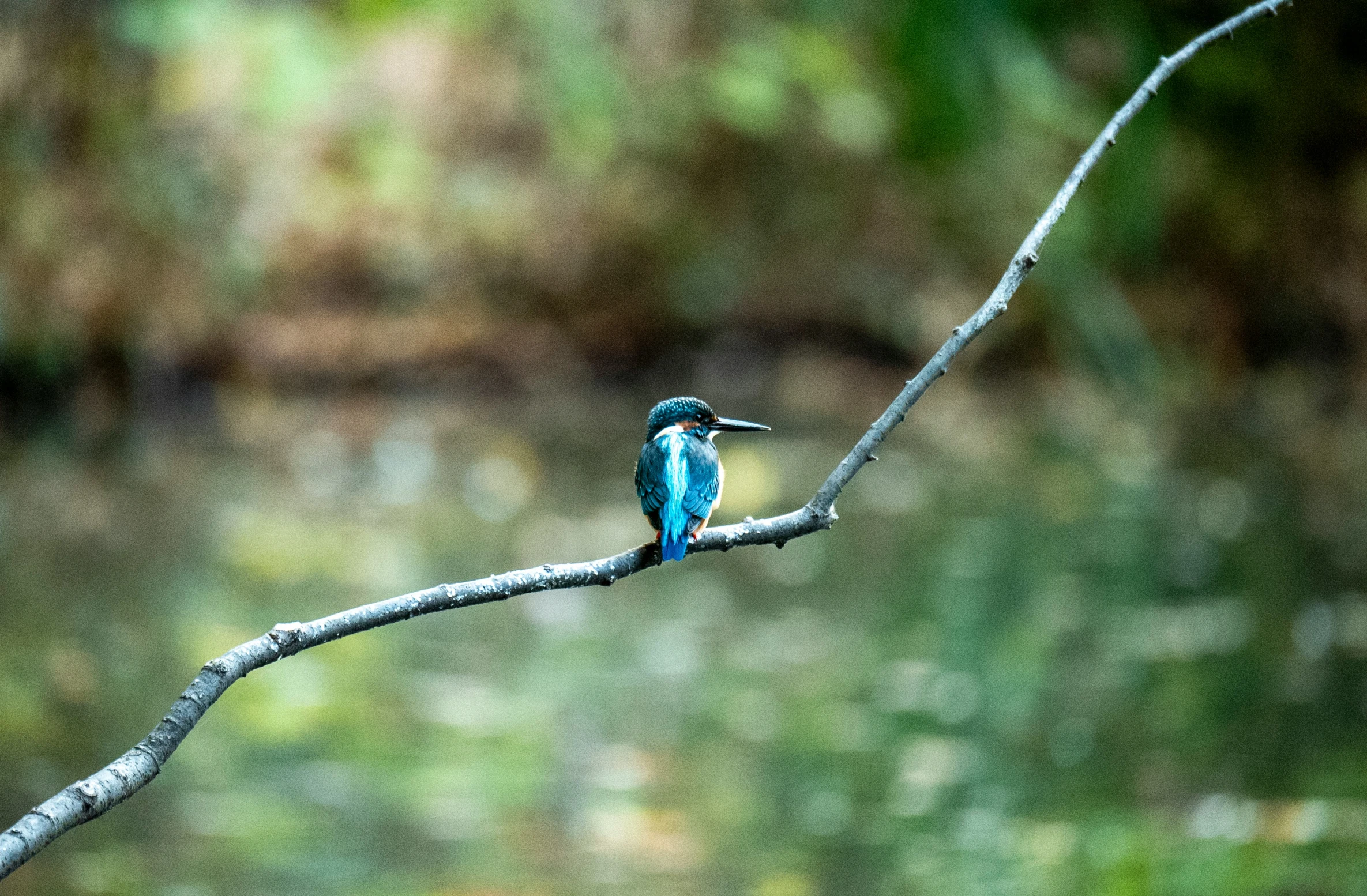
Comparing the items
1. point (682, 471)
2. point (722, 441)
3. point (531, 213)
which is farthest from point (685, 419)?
point (531, 213)

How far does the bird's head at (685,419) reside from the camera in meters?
1.05

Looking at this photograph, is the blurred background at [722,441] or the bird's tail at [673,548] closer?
the bird's tail at [673,548]

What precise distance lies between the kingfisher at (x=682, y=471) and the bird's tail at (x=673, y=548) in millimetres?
21

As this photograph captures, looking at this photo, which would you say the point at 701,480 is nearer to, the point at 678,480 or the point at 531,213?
the point at 678,480

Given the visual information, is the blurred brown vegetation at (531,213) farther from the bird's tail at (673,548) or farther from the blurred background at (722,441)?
the bird's tail at (673,548)

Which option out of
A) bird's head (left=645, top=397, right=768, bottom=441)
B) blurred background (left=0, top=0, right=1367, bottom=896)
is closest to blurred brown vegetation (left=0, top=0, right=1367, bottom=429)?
blurred background (left=0, top=0, right=1367, bottom=896)

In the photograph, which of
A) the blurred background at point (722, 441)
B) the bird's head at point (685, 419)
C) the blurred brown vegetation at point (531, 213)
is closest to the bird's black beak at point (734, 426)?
the bird's head at point (685, 419)

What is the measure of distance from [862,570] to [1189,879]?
7.73 feet

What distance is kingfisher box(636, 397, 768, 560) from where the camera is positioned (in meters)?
1.04

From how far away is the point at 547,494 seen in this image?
6.23 meters

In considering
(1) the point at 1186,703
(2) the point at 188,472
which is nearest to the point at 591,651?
(1) the point at 1186,703

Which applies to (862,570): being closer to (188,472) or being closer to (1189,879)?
(1189,879)

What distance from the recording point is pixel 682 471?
1049 millimetres

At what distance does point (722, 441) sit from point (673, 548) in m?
6.81
